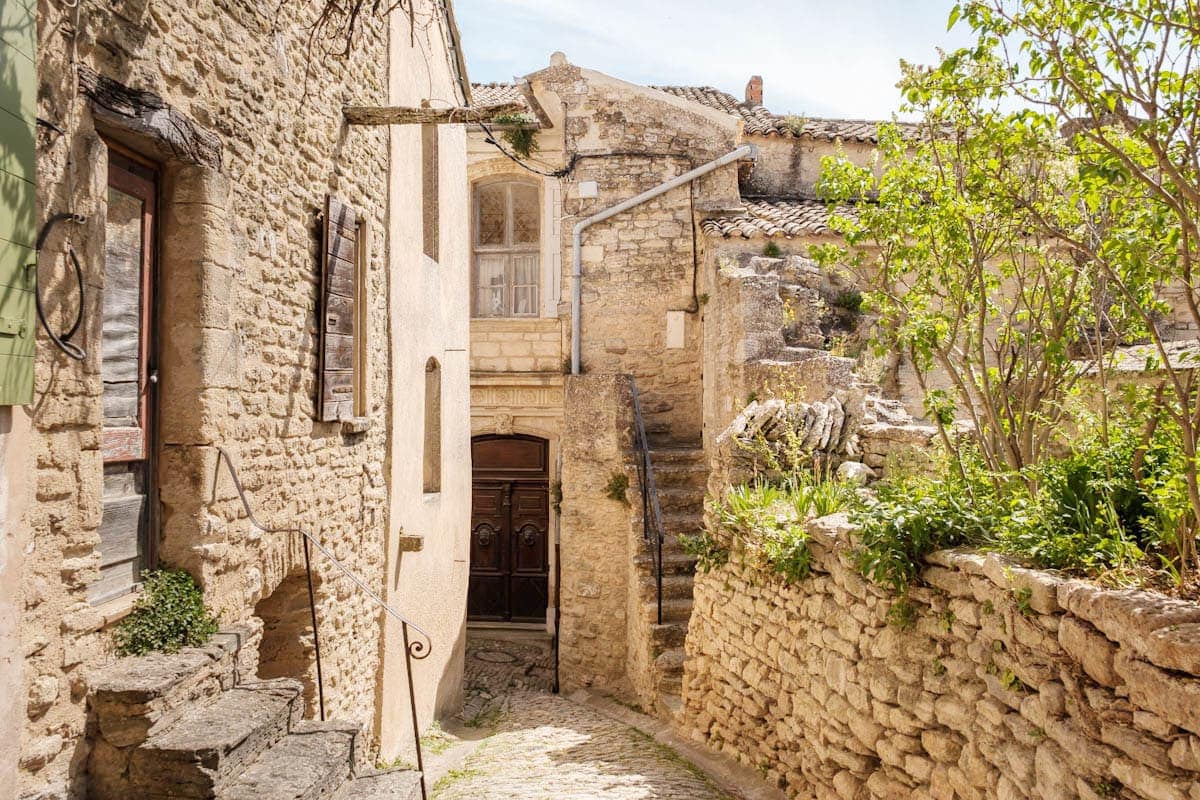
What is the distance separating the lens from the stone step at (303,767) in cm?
356

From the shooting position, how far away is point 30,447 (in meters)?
3.09

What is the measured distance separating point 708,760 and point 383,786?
306 cm

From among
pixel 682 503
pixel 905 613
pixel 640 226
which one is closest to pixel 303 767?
pixel 905 613

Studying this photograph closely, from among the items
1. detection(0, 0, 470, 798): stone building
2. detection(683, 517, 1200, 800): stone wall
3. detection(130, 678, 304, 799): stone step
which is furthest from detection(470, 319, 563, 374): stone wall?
detection(130, 678, 304, 799): stone step

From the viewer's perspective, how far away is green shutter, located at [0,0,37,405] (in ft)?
9.52

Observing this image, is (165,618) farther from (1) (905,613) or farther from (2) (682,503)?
(2) (682,503)

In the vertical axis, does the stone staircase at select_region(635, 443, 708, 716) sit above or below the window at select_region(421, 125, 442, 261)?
below

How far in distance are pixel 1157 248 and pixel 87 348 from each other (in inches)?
173

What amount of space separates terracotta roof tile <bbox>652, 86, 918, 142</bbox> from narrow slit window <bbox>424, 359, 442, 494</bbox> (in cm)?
580

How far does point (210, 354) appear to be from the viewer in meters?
4.26

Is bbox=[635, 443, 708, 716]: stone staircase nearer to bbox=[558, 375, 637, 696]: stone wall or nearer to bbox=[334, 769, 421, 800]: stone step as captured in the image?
bbox=[558, 375, 637, 696]: stone wall

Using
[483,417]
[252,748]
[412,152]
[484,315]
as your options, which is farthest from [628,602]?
[252,748]

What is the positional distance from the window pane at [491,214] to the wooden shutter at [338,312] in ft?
20.0

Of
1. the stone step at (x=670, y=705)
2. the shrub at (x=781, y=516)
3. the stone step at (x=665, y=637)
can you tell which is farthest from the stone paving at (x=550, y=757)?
the shrub at (x=781, y=516)
